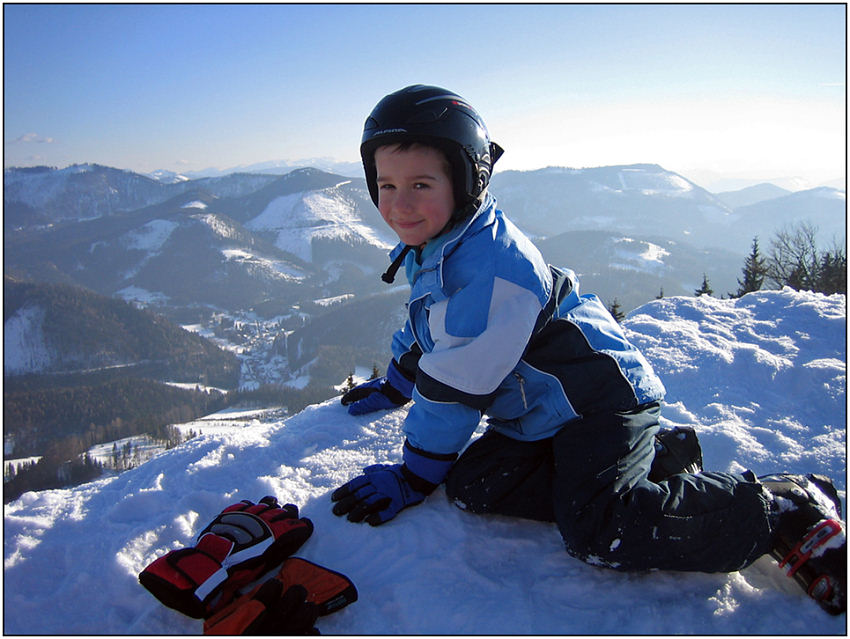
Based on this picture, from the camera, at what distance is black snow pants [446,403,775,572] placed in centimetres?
241

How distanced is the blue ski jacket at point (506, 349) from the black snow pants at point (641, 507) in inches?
7.0

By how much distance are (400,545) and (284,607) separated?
0.81m

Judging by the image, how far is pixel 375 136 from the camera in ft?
9.23

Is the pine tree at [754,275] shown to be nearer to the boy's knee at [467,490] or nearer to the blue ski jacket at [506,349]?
the blue ski jacket at [506,349]

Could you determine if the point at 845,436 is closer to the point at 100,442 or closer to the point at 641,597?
the point at 641,597

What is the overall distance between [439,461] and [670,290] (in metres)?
169

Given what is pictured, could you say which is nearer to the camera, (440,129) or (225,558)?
(225,558)

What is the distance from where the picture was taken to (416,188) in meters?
2.81

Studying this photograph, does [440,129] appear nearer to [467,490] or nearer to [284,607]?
[467,490]

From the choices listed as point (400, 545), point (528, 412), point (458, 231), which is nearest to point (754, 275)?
point (528, 412)

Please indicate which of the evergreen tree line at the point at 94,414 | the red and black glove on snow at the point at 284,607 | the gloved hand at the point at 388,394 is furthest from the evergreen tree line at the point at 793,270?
the evergreen tree line at the point at 94,414

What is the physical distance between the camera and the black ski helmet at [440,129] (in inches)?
109

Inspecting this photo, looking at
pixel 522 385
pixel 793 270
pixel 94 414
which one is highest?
pixel 522 385

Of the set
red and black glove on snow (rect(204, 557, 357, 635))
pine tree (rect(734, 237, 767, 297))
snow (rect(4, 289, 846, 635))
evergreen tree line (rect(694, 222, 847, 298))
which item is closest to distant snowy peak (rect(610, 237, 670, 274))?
evergreen tree line (rect(694, 222, 847, 298))
